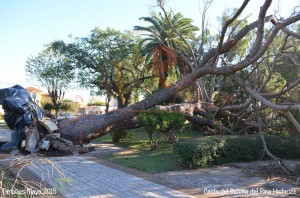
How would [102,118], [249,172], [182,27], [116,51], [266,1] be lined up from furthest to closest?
[116,51], [182,27], [102,118], [249,172], [266,1]

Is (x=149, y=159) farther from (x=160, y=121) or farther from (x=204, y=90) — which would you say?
(x=204, y=90)

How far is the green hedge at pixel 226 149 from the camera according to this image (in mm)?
8641

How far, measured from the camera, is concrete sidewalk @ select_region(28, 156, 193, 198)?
20.3ft

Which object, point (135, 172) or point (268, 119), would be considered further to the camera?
point (268, 119)

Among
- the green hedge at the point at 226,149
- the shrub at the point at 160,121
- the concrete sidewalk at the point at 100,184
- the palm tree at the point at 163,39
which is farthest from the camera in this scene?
the palm tree at the point at 163,39

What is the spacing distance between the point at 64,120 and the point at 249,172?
778 centimetres

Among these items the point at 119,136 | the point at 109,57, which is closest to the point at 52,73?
the point at 109,57

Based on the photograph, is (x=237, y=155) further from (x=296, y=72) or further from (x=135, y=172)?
(x=296, y=72)

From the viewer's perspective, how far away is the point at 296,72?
47.2 feet

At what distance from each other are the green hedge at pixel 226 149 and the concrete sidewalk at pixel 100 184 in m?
1.69

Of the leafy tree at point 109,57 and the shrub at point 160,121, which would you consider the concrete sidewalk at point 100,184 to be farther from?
the leafy tree at point 109,57

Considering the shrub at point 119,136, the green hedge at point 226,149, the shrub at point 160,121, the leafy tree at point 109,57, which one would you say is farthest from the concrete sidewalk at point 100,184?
the leafy tree at point 109,57

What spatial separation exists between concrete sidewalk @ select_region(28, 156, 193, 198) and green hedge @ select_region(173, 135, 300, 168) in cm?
169

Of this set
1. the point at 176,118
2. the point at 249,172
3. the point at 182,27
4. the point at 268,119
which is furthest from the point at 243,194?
the point at 182,27
